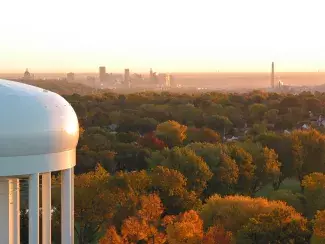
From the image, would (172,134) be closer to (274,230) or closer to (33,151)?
(274,230)

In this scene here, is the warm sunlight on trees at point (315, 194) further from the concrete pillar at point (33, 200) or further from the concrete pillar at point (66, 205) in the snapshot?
the concrete pillar at point (33, 200)

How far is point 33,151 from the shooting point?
15102 millimetres

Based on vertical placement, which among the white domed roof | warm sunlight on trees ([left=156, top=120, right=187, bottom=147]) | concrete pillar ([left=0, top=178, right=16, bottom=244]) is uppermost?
the white domed roof

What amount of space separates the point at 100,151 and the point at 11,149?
108 feet

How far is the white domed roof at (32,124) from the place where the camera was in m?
14.6

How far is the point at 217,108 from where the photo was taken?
8781 cm

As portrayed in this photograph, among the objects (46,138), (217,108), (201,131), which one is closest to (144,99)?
(217,108)

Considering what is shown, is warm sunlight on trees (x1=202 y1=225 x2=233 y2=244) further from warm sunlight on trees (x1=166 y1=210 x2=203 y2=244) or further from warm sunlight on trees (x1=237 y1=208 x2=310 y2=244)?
warm sunlight on trees (x1=237 y1=208 x2=310 y2=244)

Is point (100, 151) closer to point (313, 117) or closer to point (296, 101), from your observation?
point (313, 117)

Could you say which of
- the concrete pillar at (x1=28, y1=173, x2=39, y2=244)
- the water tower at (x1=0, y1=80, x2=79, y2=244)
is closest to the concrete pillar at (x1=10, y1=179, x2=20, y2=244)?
the water tower at (x1=0, y1=80, x2=79, y2=244)

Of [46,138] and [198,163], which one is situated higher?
[46,138]

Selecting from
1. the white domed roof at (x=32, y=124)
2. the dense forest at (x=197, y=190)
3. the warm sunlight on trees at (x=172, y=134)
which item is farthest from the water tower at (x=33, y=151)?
the warm sunlight on trees at (x=172, y=134)

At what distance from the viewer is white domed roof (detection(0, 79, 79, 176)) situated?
1465cm

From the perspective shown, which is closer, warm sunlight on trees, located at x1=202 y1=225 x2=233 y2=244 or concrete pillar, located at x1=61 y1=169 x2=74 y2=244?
concrete pillar, located at x1=61 y1=169 x2=74 y2=244
